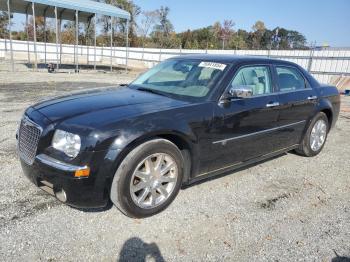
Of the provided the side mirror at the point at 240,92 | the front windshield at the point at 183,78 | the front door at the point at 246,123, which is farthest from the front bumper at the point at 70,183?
the side mirror at the point at 240,92

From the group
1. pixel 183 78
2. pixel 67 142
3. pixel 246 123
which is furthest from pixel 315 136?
pixel 67 142

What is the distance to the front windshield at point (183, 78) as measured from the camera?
13.0ft

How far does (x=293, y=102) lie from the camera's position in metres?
4.86

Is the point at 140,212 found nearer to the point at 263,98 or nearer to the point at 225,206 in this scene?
the point at 225,206

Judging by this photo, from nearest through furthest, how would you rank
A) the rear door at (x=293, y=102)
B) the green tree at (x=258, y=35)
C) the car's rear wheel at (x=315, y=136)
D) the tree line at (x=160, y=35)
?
the rear door at (x=293, y=102), the car's rear wheel at (x=315, y=136), the tree line at (x=160, y=35), the green tree at (x=258, y=35)

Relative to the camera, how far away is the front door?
12.5 feet

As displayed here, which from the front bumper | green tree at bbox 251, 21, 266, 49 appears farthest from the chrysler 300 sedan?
green tree at bbox 251, 21, 266, 49

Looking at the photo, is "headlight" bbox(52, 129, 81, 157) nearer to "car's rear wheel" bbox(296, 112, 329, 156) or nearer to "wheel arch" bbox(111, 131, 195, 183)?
"wheel arch" bbox(111, 131, 195, 183)

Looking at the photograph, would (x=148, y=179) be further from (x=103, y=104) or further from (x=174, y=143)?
(x=103, y=104)

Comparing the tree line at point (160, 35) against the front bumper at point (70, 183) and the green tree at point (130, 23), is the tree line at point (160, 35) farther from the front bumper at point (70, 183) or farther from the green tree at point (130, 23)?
the front bumper at point (70, 183)

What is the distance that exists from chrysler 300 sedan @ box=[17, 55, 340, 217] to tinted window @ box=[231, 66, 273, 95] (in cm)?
1

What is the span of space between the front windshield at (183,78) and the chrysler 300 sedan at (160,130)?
0.01 metres

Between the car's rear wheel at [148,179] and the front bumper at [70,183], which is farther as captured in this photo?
the car's rear wheel at [148,179]

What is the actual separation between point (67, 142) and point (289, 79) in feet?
11.7
